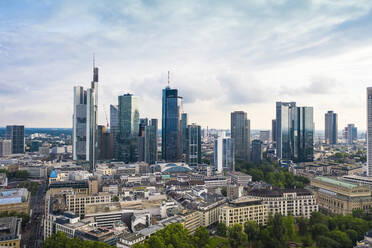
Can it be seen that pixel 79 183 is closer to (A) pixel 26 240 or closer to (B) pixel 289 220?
(A) pixel 26 240

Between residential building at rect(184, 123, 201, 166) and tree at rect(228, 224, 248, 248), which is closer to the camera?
tree at rect(228, 224, 248, 248)

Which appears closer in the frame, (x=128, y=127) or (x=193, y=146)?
(x=193, y=146)

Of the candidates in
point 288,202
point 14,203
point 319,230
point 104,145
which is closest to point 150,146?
point 104,145

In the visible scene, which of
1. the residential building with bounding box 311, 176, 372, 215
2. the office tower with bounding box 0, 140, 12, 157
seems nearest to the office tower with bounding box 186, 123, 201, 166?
the residential building with bounding box 311, 176, 372, 215

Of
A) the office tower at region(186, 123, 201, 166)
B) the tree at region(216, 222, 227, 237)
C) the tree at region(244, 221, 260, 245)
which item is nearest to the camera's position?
the tree at region(244, 221, 260, 245)

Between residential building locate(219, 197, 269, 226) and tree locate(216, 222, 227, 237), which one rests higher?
residential building locate(219, 197, 269, 226)

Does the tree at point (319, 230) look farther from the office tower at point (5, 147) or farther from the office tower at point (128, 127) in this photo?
the office tower at point (5, 147)

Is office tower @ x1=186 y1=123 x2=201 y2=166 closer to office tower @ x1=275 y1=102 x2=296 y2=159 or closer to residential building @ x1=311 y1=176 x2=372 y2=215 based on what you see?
office tower @ x1=275 y1=102 x2=296 y2=159

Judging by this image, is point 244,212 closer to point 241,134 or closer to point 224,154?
point 224,154
